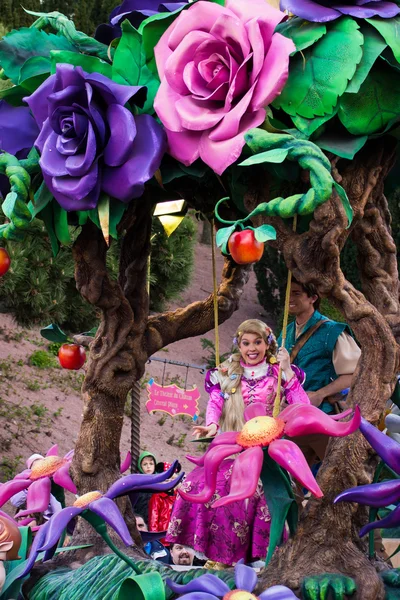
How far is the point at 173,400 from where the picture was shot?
3938 millimetres

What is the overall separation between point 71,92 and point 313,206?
0.81m

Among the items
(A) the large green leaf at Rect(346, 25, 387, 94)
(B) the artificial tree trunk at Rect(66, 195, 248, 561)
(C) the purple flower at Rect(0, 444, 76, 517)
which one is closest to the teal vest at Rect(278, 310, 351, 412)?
(B) the artificial tree trunk at Rect(66, 195, 248, 561)

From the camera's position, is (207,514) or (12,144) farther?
(207,514)

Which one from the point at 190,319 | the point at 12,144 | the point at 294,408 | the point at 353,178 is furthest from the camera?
the point at 190,319

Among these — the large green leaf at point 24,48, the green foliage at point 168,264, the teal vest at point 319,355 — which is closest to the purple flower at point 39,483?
the teal vest at point 319,355

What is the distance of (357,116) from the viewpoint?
2082 mm

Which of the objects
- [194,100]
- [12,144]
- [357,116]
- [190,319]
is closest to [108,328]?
[190,319]

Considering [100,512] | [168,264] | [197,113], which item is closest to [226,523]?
[100,512]

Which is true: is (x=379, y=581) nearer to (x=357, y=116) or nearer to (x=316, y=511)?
(x=316, y=511)

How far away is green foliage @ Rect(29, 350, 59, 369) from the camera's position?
823cm

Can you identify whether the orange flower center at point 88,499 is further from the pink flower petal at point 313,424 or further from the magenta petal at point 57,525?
the pink flower petal at point 313,424

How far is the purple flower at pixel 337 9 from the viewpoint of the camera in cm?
205

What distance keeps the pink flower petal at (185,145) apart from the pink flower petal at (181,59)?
4.7 inches

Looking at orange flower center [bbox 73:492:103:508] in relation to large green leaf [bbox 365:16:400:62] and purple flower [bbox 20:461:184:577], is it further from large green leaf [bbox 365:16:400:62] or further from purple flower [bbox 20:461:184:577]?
large green leaf [bbox 365:16:400:62]
